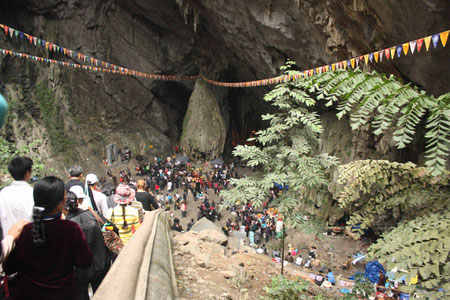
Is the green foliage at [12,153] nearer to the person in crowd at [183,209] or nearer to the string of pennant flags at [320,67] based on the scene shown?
the string of pennant flags at [320,67]

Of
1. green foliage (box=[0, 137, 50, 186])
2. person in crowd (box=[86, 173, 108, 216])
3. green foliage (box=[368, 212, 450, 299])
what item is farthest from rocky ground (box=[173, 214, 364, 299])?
green foliage (box=[0, 137, 50, 186])

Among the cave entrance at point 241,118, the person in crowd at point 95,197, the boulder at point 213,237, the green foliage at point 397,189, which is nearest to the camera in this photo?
the green foliage at point 397,189

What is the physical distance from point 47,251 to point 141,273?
1136 millimetres

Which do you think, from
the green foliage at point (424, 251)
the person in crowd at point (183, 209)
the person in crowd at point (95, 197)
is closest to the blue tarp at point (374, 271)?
the green foliage at point (424, 251)

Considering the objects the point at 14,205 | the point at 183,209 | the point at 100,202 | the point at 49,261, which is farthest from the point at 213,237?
the point at 183,209

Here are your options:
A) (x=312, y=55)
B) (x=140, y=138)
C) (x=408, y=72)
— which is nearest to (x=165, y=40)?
(x=140, y=138)

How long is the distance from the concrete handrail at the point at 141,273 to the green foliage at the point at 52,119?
19.1m

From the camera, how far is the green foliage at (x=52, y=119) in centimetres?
1931

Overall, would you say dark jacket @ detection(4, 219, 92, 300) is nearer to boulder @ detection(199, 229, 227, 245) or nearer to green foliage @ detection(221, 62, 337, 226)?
green foliage @ detection(221, 62, 337, 226)

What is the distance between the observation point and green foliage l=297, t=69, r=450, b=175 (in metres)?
2.06

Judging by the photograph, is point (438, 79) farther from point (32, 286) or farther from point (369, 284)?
point (32, 286)

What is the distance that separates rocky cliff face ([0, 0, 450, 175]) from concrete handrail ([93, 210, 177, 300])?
8800mm

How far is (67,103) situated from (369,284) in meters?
23.0

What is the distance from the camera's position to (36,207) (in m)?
1.88
